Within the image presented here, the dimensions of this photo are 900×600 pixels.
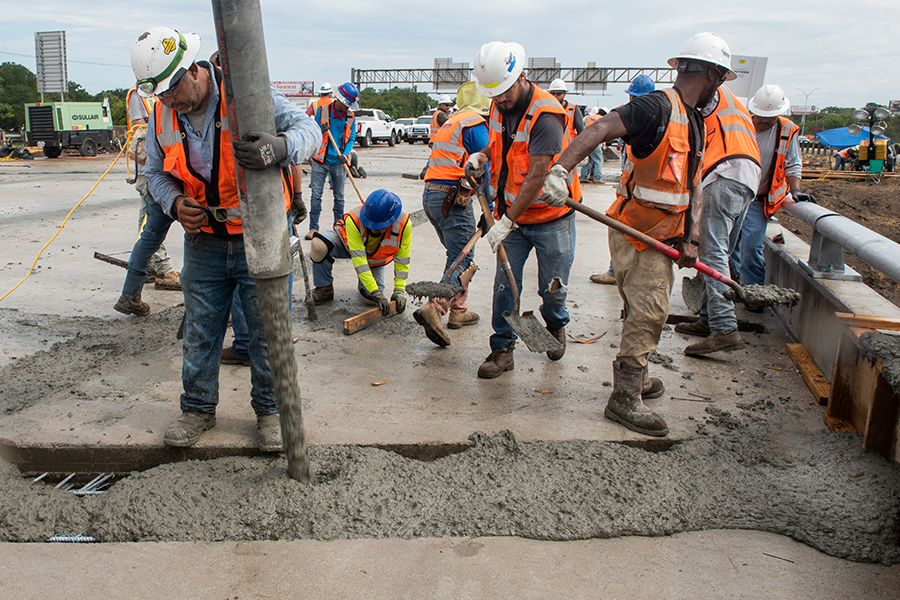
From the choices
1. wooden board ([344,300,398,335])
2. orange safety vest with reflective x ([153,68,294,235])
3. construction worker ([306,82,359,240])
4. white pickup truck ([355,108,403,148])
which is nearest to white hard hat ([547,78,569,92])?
construction worker ([306,82,359,240])

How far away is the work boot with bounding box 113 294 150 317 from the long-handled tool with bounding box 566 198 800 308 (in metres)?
3.39

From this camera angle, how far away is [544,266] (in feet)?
13.1

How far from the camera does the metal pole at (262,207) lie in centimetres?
223

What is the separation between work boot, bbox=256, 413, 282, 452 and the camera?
2955 millimetres

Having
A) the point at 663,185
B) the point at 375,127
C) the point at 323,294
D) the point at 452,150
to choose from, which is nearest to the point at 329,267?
the point at 323,294

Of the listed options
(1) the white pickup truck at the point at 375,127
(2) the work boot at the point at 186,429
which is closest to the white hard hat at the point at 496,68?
(2) the work boot at the point at 186,429

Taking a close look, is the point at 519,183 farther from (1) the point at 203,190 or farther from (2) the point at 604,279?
(2) the point at 604,279

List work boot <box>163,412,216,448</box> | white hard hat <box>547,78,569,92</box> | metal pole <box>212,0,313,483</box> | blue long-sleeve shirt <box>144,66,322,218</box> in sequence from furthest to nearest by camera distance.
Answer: white hard hat <box>547,78,569,92</box>, work boot <box>163,412,216,448</box>, blue long-sleeve shirt <box>144,66,322,218</box>, metal pole <box>212,0,313,483</box>

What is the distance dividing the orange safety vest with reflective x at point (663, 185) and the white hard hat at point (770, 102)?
2555mm

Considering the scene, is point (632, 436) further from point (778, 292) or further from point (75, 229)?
→ point (75, 229)

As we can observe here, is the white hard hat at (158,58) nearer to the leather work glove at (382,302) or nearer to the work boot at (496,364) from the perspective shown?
the work boot at (496,364)

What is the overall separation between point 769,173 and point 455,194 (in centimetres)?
264

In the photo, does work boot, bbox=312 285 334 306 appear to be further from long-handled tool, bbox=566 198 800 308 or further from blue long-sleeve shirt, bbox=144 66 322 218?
long-handled tool, bbox=566 198 800 308

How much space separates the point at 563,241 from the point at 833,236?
173cm
